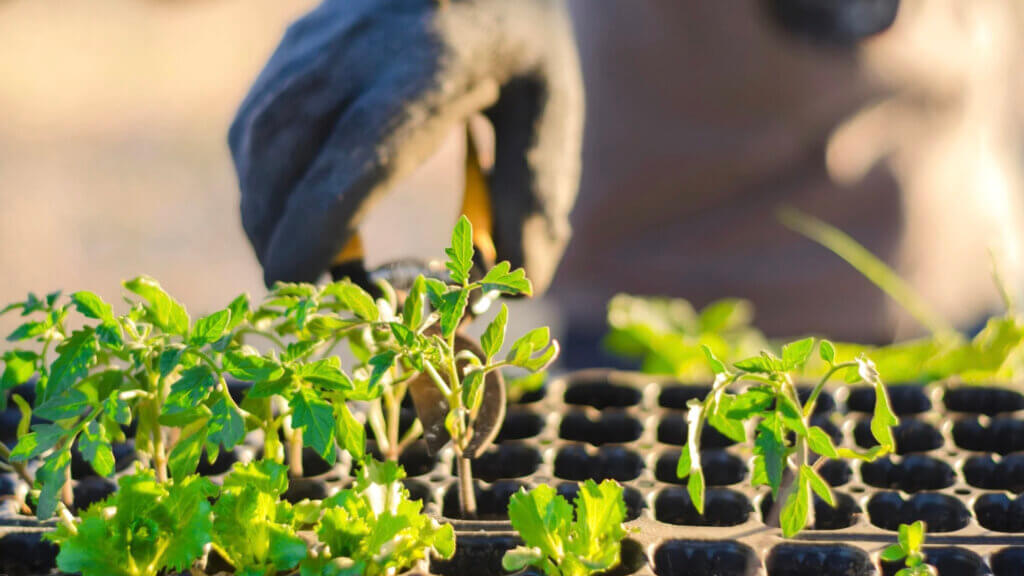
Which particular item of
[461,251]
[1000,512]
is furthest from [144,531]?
[1000,512]

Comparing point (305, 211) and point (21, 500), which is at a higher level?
point (305, 211)

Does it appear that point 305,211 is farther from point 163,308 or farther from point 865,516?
point 865,516

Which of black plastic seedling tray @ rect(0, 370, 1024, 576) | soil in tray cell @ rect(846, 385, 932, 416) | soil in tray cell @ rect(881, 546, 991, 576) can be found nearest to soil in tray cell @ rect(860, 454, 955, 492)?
black plastic seedling tray @ rect(0, 370, 1024, 576)

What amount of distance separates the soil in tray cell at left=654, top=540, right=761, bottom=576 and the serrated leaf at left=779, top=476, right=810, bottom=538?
0.39ft

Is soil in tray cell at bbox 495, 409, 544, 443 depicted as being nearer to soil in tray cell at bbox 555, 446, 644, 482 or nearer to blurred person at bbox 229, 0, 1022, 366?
soil in tray cell at bbox 555, 446, 644, 482

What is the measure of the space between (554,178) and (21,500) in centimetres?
72

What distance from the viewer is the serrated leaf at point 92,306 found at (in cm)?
67

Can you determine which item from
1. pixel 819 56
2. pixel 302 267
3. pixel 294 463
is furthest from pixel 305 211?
pixel 819 56

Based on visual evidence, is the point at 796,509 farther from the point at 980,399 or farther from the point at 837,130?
the point at 837,130

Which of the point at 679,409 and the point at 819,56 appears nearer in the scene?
the point at 679,409

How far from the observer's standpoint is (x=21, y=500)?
2.82 feet

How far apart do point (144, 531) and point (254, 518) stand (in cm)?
7

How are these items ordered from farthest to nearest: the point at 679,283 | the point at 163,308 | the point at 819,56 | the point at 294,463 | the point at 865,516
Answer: the point at 679,283 < the point at 819,56 < the point at 294,463 < the point at 865,516 < the point at 163,308

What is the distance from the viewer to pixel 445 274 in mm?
1002
